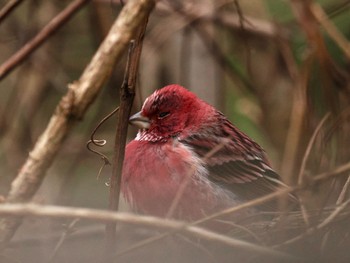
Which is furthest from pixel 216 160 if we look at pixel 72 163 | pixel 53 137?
pixel 72 163

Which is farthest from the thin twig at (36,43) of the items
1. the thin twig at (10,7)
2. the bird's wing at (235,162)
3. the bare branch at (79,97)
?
the bird's wing at (235,162)

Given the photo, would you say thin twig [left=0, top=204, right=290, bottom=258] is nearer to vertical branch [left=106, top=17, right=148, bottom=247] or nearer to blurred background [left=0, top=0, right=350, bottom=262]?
vertical branch [left=106, top=17, right=148, bottom=247]

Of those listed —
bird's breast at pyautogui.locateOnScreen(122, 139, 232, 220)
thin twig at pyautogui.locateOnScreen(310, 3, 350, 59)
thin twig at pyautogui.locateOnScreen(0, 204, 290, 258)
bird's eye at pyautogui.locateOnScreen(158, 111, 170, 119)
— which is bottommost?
bird's breast at pyautogui.locateOnScreen(122, 139, 232, 220)

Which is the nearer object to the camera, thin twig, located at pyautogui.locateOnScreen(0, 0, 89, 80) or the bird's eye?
thin twig, located at pyautogui.locateOnScreen(0, 0, 89, 80)

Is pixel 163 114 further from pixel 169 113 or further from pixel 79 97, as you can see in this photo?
pixel 79 97

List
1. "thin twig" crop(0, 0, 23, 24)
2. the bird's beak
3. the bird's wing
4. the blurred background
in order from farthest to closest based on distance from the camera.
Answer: the blurred background, the bird's beak, the bird's wing, "thin twig" crop(0, 0, 23, 24)

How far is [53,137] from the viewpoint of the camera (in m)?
3.25

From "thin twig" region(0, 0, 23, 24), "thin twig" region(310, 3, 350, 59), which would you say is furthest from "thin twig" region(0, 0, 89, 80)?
"thin twig" region(310, 3, 350, 59)

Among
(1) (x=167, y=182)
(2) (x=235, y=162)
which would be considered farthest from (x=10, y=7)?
(2) (x=235, y=162)

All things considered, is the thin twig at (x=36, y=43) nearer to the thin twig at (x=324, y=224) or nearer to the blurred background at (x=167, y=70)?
the blurred background at (x=167, y=70)

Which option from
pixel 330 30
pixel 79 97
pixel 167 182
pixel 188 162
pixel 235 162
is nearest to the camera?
pixel 79 97

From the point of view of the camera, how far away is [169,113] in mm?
4301

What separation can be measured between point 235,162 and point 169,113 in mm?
395

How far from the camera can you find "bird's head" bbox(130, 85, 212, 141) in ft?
13.9
